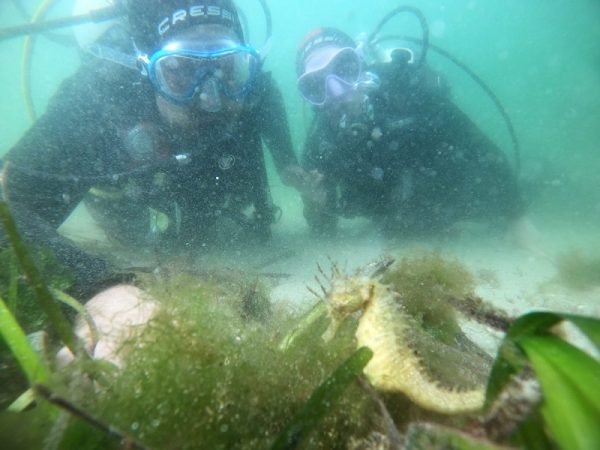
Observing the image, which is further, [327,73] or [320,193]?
[327,73]

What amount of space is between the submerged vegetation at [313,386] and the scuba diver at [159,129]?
3665mm

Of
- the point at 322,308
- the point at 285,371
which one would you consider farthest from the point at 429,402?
the point at 322,308

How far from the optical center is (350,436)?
1.26 meters

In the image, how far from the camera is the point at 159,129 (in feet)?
17.3

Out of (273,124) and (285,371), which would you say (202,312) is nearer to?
(285,371)

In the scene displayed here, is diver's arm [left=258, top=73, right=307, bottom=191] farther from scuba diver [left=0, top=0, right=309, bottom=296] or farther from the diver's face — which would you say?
the diver's face

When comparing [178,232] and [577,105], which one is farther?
[577,105]

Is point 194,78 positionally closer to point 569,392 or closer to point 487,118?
point 569,392

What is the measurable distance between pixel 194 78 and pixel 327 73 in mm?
3640

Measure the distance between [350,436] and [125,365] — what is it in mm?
846

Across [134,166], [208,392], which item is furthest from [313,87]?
[208,392]

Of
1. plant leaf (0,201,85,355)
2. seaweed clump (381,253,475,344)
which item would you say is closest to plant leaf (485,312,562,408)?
seaweed clump (381,253,475,344)

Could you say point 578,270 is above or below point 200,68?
below

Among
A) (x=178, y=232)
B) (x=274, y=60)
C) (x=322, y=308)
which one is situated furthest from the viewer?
(x=274, y=60)
